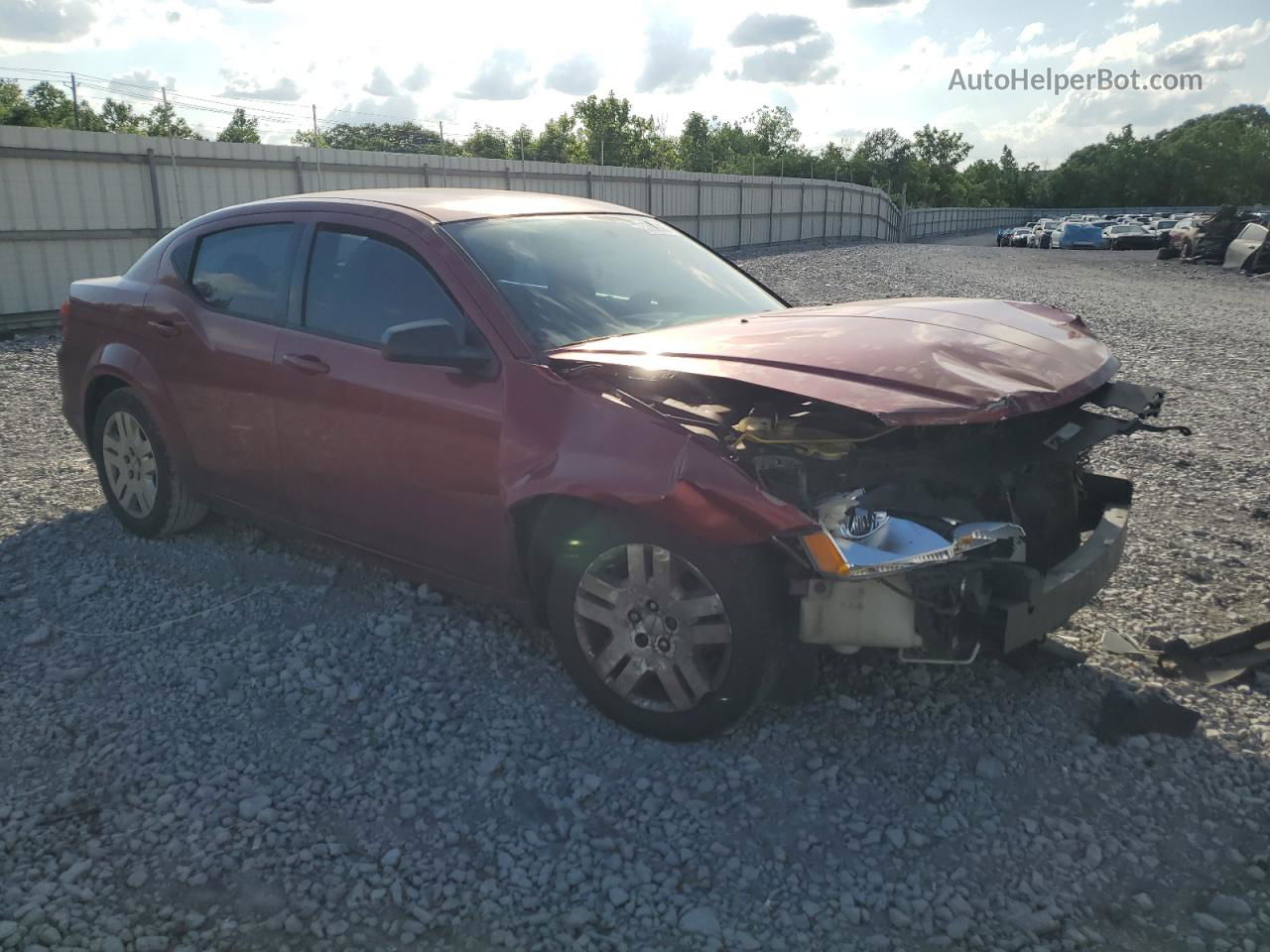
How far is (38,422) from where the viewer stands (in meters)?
8.10

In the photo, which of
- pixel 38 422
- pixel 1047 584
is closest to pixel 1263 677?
pixel 1047 584

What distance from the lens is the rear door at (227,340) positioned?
4.48 metres

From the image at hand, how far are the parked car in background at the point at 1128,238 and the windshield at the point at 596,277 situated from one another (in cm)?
4623

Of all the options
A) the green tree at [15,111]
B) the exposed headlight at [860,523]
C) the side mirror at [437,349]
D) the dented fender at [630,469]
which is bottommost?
the exposed headlight at [860,523]

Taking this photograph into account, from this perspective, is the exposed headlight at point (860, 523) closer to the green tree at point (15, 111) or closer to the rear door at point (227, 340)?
the rear door at point (227, 340)

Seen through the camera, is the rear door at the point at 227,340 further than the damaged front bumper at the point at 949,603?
Yes

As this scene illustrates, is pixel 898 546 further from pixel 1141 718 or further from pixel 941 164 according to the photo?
pixel 941 164

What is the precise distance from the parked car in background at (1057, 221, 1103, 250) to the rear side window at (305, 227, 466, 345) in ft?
161

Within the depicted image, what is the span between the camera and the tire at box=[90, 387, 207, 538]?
509 centimetres

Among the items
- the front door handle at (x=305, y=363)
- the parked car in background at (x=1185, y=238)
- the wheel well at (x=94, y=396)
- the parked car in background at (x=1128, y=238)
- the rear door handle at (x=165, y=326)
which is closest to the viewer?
the front door handle at (x=305, y=363)

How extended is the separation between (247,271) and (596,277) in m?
1.67

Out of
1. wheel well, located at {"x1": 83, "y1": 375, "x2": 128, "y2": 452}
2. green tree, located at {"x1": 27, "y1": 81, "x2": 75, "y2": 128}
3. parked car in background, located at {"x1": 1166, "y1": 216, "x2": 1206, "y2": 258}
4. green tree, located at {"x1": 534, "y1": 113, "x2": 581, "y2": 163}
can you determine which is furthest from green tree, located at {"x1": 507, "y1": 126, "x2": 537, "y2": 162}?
wheel well, located at {"x1": 83, "y1": 375, "x2": 128, "y2": 452}

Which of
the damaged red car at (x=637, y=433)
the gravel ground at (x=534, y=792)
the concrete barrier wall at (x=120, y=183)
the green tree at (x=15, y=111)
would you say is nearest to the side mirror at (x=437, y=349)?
the damaged red car at (x=637, y=433)

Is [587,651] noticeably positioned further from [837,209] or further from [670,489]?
[837,209]
